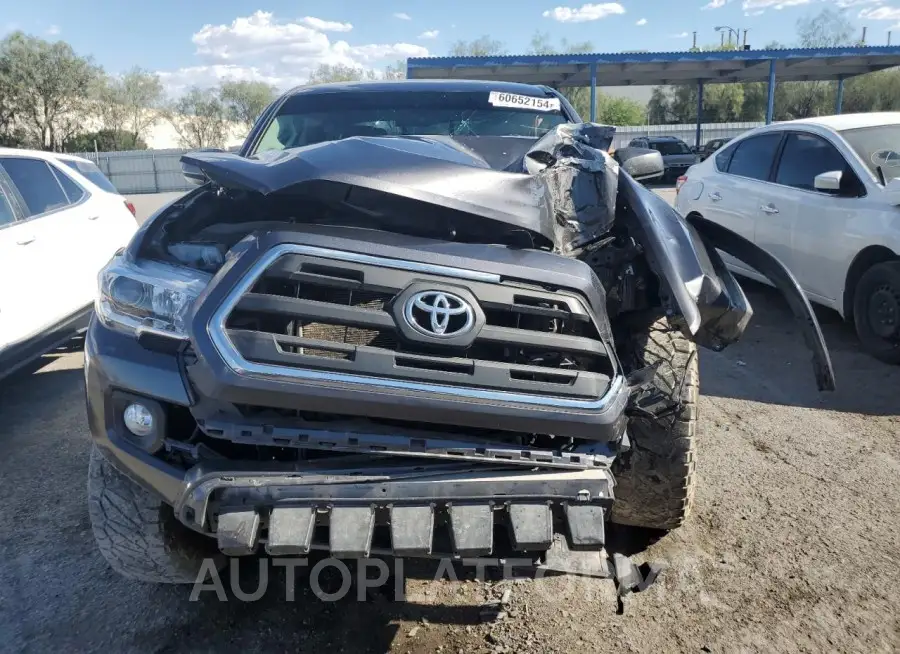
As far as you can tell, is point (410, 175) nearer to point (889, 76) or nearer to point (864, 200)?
point (864, 200)

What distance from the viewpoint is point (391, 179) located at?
2090mm

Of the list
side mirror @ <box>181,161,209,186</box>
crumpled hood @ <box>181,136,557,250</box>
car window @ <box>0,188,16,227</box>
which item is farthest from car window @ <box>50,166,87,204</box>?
crumpled hood @ <box>181,136,557,250</box>

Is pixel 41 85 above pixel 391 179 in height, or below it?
above

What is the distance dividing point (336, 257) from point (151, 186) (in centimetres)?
2901

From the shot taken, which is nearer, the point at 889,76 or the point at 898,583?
the point at 898,583

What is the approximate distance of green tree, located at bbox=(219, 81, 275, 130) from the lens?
157 ft

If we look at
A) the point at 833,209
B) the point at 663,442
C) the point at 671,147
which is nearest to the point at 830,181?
the point at 833,209

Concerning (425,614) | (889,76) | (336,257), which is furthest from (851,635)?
(889,76)

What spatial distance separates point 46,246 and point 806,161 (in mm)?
5798

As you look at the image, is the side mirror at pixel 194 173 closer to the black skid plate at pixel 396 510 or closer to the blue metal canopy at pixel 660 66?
the black skid plate at pixel 396 510

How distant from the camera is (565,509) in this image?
1.92m

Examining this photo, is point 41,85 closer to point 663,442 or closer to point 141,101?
point 141,101

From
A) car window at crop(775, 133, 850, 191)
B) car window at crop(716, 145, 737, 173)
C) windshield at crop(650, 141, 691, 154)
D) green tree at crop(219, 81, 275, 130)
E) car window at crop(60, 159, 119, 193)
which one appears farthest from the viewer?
green tree at crop(219, 81, 275, 130)

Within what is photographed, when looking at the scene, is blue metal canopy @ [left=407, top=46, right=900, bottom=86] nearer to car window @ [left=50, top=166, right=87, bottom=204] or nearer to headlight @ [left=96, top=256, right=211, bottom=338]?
car window @ [left=50, top=166, right=87, bottom=204]
